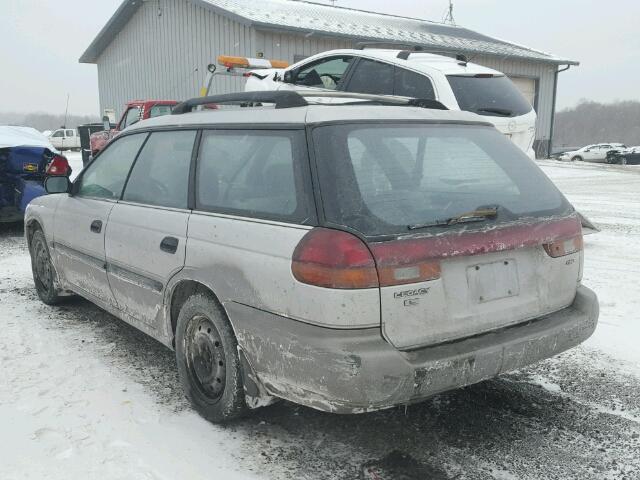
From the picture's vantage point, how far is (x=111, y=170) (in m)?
4.10

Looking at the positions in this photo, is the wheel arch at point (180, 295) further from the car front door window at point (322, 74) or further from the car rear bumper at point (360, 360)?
the car front door window at point (322, 74)

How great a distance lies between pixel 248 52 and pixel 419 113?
15.3 meters

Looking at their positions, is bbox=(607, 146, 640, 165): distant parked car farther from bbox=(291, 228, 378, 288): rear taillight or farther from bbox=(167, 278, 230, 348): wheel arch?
bbox=(291, 228, 378, 288): rear taillight

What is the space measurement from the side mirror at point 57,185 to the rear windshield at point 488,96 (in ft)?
12.4

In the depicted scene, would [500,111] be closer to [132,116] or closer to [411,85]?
[411,85]

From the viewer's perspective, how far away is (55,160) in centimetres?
794

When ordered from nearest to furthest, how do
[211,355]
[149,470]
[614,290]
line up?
[149,470] < [211,355] < [614,290]

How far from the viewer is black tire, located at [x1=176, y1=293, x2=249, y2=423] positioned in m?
2.89

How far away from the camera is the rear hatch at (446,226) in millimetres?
2465

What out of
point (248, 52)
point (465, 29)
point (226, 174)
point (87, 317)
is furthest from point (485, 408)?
point (465, 29)

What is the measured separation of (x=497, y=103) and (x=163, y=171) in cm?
410

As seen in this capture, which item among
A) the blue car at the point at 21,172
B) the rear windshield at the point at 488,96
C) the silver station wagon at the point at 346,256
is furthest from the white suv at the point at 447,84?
the blue car at the point at 21,172

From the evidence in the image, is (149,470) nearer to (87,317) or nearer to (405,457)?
(405,457)

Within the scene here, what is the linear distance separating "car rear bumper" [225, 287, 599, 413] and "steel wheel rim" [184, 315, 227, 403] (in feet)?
1.00
